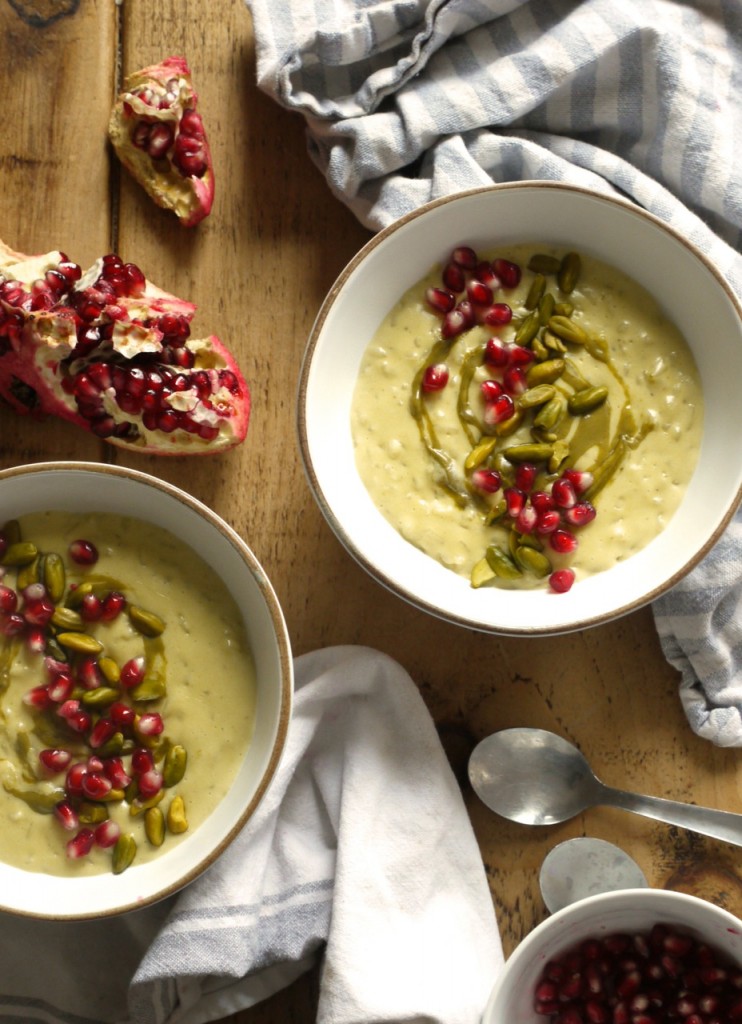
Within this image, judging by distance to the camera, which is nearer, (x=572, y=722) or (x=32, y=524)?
(x=32, y=524)

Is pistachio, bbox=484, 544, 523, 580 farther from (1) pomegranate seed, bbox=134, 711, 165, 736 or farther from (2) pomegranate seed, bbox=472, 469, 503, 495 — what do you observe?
(1) pomegranate seed, bbox=134, 711, 165, 736

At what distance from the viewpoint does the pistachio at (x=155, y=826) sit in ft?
7.86

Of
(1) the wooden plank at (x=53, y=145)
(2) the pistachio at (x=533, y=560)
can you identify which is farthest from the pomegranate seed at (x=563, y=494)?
(1) the wooden plank at (x=53, y=145)

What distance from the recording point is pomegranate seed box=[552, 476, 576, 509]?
7.90 ft

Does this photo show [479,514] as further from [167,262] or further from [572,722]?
[167,262]

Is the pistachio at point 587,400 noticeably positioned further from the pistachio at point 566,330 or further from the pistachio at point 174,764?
the pistachio at point 174,764

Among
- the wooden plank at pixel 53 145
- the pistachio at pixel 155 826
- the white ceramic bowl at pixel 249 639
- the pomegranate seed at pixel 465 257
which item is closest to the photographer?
the white ceramic bowl at pixel 249 639

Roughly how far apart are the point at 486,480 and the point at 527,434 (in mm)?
151

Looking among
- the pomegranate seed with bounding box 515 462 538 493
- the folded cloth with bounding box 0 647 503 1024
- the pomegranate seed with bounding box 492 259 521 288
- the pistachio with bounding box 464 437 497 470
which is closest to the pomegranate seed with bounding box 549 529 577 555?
the pomegranate seed with bounding box 515 462 538 493

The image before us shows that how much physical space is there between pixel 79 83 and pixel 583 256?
1229mm

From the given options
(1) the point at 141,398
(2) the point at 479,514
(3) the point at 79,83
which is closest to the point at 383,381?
(2) the point at 479,514

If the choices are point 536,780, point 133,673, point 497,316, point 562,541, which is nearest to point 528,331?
point 497,316

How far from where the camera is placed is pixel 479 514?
2.47 meters

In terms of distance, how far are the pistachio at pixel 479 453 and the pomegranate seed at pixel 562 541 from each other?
0.72ft
